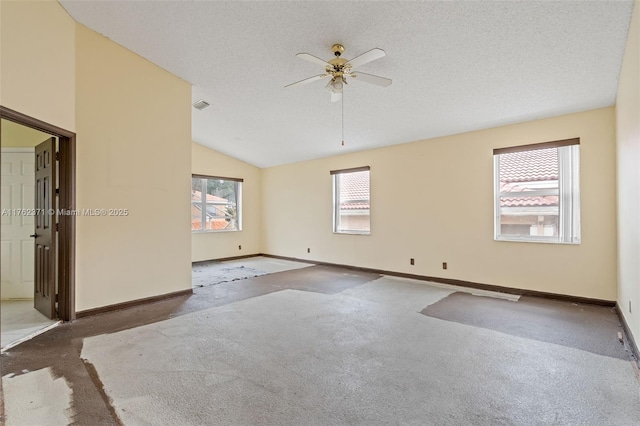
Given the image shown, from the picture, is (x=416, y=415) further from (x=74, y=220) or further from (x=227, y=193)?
(x=227, y=193)

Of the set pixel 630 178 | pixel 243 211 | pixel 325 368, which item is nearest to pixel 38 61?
pixel 325 368

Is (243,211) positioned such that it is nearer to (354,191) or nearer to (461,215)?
(354,191)

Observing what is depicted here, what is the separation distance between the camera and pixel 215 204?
752cm

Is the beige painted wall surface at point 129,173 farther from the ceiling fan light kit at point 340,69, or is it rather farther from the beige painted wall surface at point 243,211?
the beige painted wall surface at point 243,211

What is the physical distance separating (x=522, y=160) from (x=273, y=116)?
12.6 ft

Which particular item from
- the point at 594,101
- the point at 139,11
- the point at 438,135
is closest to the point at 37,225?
the point at 139,11

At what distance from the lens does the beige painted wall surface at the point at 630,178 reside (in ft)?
7.79

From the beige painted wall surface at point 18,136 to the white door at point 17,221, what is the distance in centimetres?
8

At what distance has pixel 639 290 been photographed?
238cm

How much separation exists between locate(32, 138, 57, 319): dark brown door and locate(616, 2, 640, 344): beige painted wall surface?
537 cm

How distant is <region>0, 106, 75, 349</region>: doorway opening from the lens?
3.27 metres

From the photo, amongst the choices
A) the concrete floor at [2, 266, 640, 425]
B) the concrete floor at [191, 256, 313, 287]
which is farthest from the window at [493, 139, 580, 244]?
the concrete floor at [191, 256, 313, 287]

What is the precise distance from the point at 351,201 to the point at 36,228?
16.4 ft

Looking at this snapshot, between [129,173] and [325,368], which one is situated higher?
[129,173]
